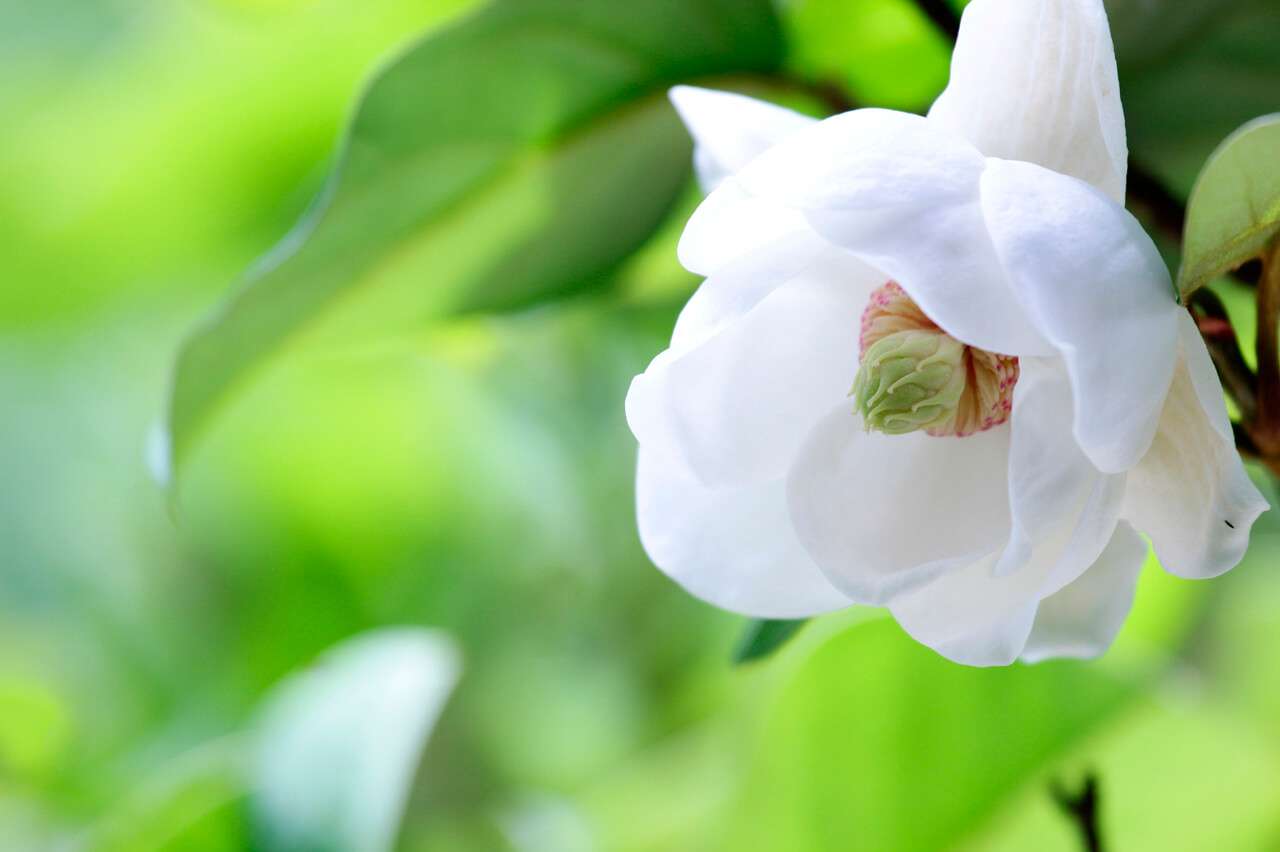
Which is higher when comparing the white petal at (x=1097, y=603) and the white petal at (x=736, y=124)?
the white petal at (x=736, y=124)

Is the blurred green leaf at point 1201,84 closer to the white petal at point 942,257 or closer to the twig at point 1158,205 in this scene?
the twig at point 1158,205

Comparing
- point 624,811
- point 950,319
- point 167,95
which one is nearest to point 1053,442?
point 950,319

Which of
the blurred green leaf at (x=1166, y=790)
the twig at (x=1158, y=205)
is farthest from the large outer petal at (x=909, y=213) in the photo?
the blurred green leaf at (x=1166, y=790)

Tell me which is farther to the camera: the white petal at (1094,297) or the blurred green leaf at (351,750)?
the blurred green leaf at (351,750)

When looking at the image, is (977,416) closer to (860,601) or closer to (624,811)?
(860,601)

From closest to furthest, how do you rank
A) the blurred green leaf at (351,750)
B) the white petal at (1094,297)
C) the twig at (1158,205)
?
the white petal at (1094,297) → the twig at (1158,205) → the blurred green leaf at (351,750)

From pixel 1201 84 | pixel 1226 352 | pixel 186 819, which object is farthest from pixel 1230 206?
pixel 186 819

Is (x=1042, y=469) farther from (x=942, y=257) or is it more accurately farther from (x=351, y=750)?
(x=351, y=750)
